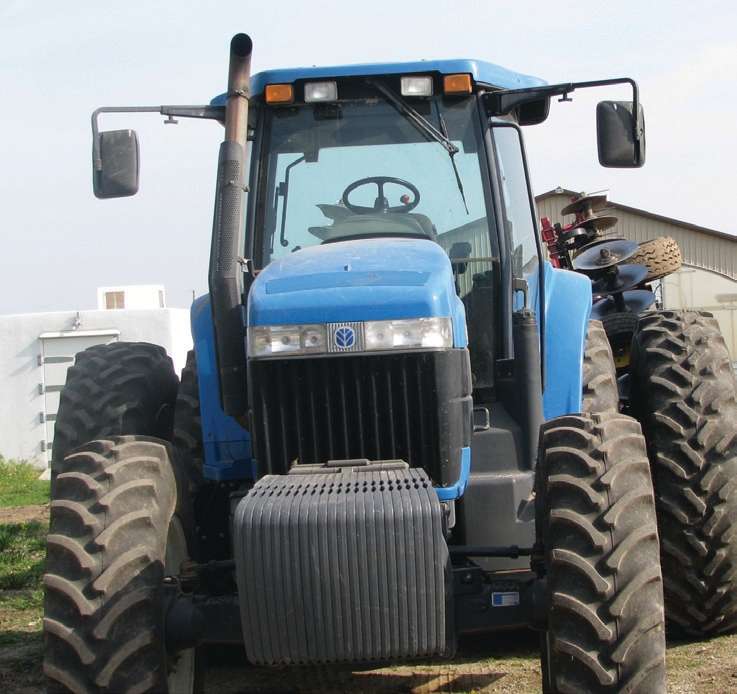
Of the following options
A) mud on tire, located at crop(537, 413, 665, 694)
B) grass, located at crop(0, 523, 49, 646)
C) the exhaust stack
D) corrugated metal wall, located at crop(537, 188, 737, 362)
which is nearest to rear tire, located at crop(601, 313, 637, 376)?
grass, located at crop(0, 523, 49, 646)

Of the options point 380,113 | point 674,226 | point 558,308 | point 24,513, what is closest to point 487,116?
point 380,113

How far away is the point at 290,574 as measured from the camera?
305 cm

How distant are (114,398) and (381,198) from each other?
1.50m

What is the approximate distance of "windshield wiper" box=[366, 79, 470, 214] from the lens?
14.7ft

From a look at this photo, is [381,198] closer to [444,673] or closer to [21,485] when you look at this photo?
[444,673]

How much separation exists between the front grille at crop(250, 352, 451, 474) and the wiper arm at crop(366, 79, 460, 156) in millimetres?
1307

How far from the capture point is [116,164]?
431 centimetres

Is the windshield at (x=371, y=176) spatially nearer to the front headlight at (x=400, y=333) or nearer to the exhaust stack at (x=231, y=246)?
the exhaust stack at (x=231, y=246)

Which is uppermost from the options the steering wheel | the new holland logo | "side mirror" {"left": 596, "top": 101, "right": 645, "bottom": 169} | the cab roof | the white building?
the cab roof

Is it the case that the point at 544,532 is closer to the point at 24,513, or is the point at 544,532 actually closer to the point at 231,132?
the point at 231,132

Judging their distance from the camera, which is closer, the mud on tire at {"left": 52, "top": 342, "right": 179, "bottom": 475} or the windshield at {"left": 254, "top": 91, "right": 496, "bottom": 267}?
the windshield at {"left": 254, "top": 91, "right": 496, "bottom": 267}

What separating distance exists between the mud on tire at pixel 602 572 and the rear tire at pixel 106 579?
4.09 feet

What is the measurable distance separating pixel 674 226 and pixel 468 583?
29668mm

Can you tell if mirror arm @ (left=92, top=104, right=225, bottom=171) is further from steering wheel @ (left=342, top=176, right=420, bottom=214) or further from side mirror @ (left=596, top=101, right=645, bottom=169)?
side mirror @ (left=596, top=101, right=645, bottom=169)
